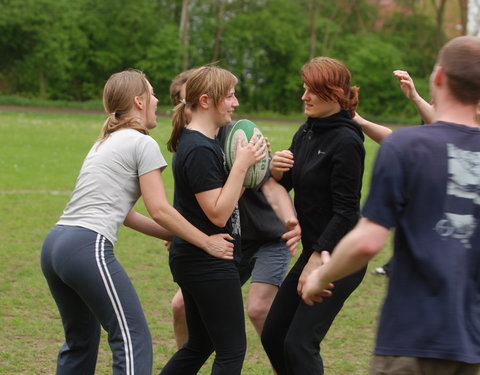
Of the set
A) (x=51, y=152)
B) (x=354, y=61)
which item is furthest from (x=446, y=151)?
(x=354, y=61)

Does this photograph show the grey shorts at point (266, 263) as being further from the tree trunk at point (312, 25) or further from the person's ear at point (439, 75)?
the tree trunk at point (312, 25)

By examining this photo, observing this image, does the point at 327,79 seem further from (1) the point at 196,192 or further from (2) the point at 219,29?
(2) the point at 219,29

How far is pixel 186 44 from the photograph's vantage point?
2138 inches

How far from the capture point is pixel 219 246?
162 inches

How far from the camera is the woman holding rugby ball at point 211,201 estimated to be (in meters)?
4.06

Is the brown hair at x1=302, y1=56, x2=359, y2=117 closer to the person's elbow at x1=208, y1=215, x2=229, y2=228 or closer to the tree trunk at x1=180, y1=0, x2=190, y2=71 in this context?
the person's elbow at x1=208, y1=215, x2=229, y2=228

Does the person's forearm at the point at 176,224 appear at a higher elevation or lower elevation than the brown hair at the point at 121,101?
lower

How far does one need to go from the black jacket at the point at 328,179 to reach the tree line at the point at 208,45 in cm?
4728

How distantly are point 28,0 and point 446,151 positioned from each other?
2007 inches

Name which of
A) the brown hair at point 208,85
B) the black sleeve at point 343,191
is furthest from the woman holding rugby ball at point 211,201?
the black sleeve at point 343,191

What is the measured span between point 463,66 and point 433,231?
0.61 meters

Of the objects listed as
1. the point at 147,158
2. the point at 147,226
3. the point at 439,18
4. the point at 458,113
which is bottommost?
the point at 439,18

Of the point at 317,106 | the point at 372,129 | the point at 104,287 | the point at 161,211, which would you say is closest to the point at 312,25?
the point at 372,129

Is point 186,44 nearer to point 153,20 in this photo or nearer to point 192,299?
point 153,20
